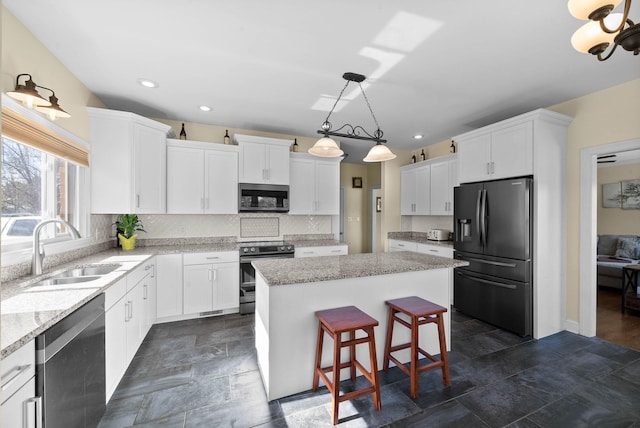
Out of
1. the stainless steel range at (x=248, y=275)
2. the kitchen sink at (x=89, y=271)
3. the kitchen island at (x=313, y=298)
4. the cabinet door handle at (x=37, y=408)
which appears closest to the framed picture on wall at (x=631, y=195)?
the kitchen island at (x=313, y=298)

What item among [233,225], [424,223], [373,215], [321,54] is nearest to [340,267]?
[321,54]

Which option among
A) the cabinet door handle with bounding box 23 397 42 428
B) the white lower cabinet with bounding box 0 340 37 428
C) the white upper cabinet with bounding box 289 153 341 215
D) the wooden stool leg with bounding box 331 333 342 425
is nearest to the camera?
the white lower cabinet with bounding box 0 340 37 428

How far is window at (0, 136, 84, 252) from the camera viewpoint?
2.24 m

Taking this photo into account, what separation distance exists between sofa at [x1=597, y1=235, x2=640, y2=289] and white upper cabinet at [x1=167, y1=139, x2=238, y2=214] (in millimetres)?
5684

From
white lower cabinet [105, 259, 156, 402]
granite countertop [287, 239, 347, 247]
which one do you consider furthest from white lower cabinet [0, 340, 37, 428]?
granite countertop [287, 239, 347, 247]

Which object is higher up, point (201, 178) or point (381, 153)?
point (381, 153)

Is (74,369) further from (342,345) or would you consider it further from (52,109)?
(52,109)

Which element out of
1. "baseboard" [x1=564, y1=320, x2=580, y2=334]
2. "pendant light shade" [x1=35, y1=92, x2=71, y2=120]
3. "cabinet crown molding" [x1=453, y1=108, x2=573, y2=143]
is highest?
"cabinet crown molding" [x1=453, y1=108, x2=573, y2=143]

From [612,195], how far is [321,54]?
254 inches

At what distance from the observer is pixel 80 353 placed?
70.1 inches

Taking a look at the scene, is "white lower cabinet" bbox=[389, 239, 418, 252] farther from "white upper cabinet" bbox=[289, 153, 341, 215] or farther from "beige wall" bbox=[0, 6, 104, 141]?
"beige wall" bbox=[0, 6, 104, 141]

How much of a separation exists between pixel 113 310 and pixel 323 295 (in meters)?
1.58

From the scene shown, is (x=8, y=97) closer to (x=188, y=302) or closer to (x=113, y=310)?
(x=113, y=310)

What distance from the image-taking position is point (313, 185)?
15.2ft
